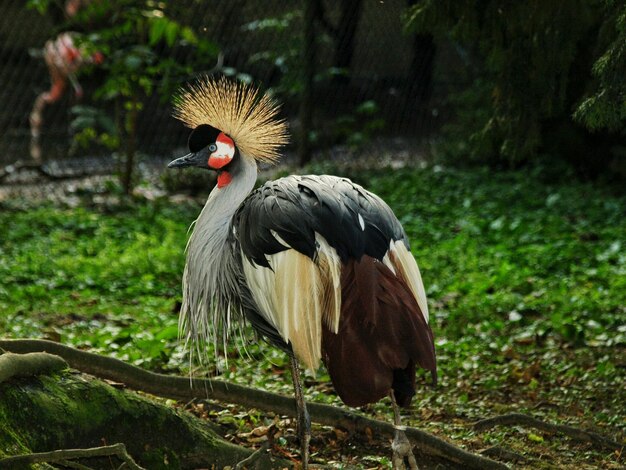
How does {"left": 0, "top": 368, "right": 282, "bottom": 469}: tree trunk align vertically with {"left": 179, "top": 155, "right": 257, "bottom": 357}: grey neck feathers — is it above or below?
below

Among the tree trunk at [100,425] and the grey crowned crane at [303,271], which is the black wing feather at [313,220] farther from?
the tree trunk at [100,425]

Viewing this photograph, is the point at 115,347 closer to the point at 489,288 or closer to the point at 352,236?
the point at 352,236

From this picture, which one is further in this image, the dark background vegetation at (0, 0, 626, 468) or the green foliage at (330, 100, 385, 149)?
the green foliage at (330, 100, 385, 149)

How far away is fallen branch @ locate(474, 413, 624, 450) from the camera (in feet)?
14.2

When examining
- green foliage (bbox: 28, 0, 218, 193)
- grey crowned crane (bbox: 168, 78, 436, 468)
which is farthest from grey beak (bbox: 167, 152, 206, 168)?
green foliage (bbox: 28, 0, 218, 193)

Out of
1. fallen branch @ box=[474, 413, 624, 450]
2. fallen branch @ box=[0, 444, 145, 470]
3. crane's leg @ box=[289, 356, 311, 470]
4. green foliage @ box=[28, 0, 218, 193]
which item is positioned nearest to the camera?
fallen branch @ box=[0, 444, 145, 470]

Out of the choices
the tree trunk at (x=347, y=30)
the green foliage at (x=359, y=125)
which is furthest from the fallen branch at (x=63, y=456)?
the green foliage at (x=359, y=125)

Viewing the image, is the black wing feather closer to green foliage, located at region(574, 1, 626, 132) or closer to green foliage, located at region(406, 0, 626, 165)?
green foliage, located at region(574, 1, 626, 132)

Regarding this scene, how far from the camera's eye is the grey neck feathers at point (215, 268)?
391 cm

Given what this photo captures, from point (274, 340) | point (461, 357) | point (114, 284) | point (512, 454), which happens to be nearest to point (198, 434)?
point (274, 340)

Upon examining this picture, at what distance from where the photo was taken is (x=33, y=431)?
134 inches

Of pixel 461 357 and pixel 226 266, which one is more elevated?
pixel 226 266

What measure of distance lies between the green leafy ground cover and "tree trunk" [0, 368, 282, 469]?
0.37 metres

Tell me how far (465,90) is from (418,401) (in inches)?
302
